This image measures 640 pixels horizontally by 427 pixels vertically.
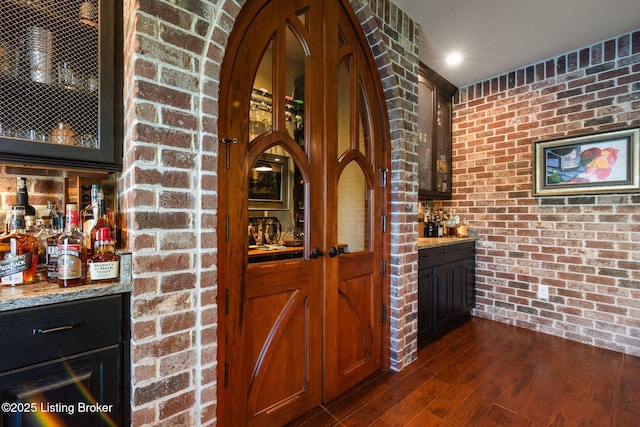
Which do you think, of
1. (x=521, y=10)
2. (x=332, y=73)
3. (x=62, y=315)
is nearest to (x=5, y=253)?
(x=62, y=315)

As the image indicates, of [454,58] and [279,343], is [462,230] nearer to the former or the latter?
[454,58]

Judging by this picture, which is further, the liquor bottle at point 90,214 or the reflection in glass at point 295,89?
the reflection in glass at point 295,89

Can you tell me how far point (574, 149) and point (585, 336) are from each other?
1776 mm

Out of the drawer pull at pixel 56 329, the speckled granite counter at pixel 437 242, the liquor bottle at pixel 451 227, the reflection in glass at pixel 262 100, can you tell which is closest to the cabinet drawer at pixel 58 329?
the drawer pull at pixel 56 329

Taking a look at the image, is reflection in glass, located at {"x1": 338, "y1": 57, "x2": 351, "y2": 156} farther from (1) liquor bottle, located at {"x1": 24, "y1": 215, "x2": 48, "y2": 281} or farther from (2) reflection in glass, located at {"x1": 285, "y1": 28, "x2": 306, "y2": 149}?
(1) liquor bottle, located at {"x1": 24, "y1": 215, "x2": 48, "y2": 281}

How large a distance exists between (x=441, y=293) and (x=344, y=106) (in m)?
2.03

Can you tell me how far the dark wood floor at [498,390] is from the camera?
174cm

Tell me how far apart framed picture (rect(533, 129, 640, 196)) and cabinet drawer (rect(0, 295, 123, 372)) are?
3645 mm

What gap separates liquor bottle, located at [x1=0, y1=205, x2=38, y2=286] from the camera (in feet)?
3.67

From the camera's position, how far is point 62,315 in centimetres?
105

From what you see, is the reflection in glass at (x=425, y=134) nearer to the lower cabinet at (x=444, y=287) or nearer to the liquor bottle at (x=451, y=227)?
the liquor bottle at (x=451, y=227)

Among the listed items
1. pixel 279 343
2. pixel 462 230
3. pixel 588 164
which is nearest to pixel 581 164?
pixel 588 164

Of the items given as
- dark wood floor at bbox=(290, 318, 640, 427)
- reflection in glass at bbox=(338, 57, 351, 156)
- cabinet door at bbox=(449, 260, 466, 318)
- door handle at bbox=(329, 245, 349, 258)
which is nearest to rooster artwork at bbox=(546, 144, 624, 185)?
cabinet door at bbox=(449, 260, 466, 318)

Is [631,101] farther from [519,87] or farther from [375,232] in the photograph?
[375,232]
